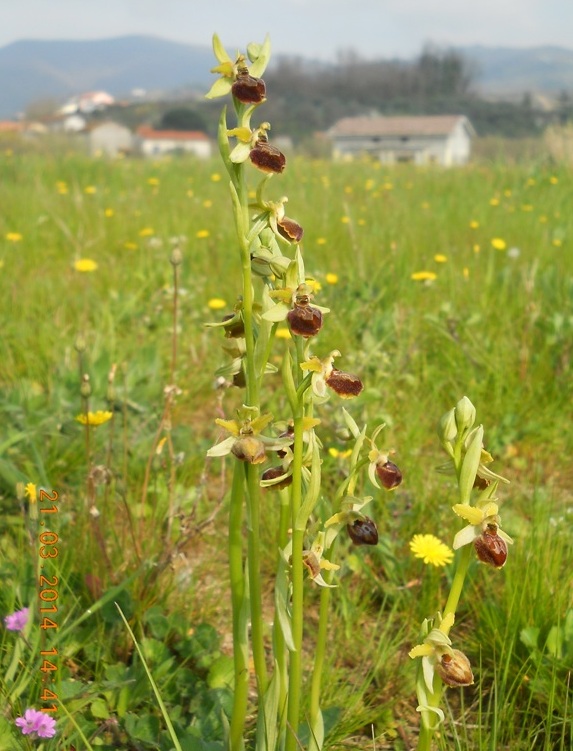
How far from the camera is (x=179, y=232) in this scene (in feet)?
14.5

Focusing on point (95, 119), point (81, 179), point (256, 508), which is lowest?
point (95, 119)

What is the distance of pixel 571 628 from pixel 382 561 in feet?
1.56

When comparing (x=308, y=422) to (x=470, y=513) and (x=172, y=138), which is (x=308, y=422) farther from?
(x=172, y=138)

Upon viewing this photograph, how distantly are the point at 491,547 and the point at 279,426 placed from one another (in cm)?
32

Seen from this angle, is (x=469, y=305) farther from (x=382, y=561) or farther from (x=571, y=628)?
(x=571, y=628)

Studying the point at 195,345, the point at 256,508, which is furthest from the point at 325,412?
the point at 256,508

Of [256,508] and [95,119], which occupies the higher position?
[256,508]

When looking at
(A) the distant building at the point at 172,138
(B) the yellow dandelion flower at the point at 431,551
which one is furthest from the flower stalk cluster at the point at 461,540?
(A) the distant building at the point at 172,138

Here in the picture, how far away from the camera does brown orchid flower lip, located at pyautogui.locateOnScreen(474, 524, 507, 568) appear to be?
0.88 metres

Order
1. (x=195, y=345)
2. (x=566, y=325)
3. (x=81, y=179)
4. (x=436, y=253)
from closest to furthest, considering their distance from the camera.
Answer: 1. (x=566, y=325)
2. (x=195, y=345)
3. (x=436, y=253)
4. (x=81, y=179)

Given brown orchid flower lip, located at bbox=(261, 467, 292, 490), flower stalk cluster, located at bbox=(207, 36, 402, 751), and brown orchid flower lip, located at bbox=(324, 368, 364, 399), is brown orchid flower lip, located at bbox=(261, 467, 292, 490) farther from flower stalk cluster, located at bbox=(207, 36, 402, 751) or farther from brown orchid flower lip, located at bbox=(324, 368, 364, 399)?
brown orchid flower lip, located at bbox=(324, 368, 364, 399)

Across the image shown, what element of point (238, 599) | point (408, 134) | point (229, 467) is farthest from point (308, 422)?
point (408, 134)

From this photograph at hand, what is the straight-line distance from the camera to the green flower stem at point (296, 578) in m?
0.90

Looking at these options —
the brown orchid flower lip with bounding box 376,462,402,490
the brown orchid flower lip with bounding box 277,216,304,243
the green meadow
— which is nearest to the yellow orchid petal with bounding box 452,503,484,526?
the brown orchid flower lip with bounding box 376,462,402,490
